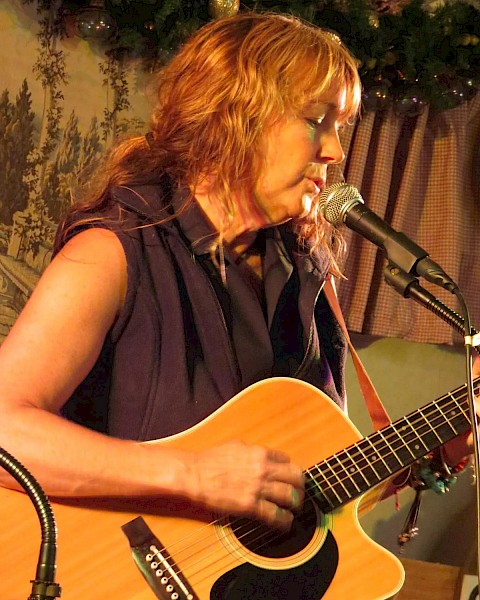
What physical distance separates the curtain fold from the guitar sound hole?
1.81 m

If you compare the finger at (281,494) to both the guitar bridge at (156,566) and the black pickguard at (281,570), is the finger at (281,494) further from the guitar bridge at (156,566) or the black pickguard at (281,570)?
the guitar bridge at (156,566)

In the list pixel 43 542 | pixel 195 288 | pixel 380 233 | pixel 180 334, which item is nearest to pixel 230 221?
pixel 195 288

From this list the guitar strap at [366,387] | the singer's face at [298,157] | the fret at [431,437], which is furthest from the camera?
the guitar strap at [366,387]

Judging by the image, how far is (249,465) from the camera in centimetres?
151

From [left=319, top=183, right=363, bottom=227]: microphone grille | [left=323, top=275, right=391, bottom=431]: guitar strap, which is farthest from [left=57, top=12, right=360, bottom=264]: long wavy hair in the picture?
[left=323, top=275, right=391, bottom=431]: guitar strap

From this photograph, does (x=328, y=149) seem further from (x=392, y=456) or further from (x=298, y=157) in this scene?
(x=392, y=456)

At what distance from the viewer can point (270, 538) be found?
60.7 inches

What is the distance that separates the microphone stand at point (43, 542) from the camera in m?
0.93

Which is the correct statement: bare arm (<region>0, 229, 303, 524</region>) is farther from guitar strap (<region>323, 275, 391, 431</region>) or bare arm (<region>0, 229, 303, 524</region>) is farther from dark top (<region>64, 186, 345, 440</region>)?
guitar strap (<region>323, 275, 391, 431</region>)

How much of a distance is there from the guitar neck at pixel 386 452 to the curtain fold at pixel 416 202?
1.63 m

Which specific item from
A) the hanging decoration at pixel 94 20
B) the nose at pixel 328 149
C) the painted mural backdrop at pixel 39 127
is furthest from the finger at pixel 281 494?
the hanging decoration at pixel 94 20

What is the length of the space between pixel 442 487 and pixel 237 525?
1.77 feet

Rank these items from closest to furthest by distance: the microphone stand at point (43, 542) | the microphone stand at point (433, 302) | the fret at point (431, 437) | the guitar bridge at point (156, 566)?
the microphone stand at point (43, 542) < the microphone stand at point (433, 302) < the guitar bridge at point (156, 566) < the fret at point (431, 437)

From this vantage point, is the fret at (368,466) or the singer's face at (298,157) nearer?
the fret at (368,466)
